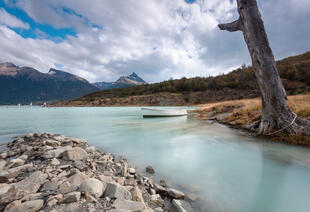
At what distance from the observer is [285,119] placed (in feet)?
18.1

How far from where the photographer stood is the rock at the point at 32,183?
80.2 inches

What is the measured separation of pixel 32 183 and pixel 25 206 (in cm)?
72

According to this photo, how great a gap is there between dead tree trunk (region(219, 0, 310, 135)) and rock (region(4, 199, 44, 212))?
7663 millimetres

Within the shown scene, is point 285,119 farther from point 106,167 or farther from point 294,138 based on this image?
point 106,167

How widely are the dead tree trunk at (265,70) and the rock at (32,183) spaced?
7764mm

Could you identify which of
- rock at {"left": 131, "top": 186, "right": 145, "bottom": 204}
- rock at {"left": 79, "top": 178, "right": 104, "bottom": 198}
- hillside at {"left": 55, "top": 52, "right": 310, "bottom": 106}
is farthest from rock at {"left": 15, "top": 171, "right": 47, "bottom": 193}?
hillside at {"left": 55, "top": 52, "right": 310, "bottom": 106}

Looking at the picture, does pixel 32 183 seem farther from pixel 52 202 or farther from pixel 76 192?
pixel 76 192

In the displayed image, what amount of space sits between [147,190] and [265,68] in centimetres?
669

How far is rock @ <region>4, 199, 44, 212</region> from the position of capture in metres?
1.56

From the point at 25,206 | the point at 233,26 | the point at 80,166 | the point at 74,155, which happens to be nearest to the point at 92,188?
the point at 25,206

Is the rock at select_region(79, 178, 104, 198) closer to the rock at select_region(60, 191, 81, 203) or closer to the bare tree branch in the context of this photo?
the rock at select_region(60, 191, 81, 203)

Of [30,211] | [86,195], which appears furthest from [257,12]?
[30,211]

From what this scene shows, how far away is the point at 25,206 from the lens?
1.58 metres

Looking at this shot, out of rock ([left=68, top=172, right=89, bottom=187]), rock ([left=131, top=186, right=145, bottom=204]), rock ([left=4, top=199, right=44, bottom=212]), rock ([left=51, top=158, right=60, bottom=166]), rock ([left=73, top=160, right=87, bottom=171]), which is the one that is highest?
rock ([left=4, top=199, right=44, bottom=212])
